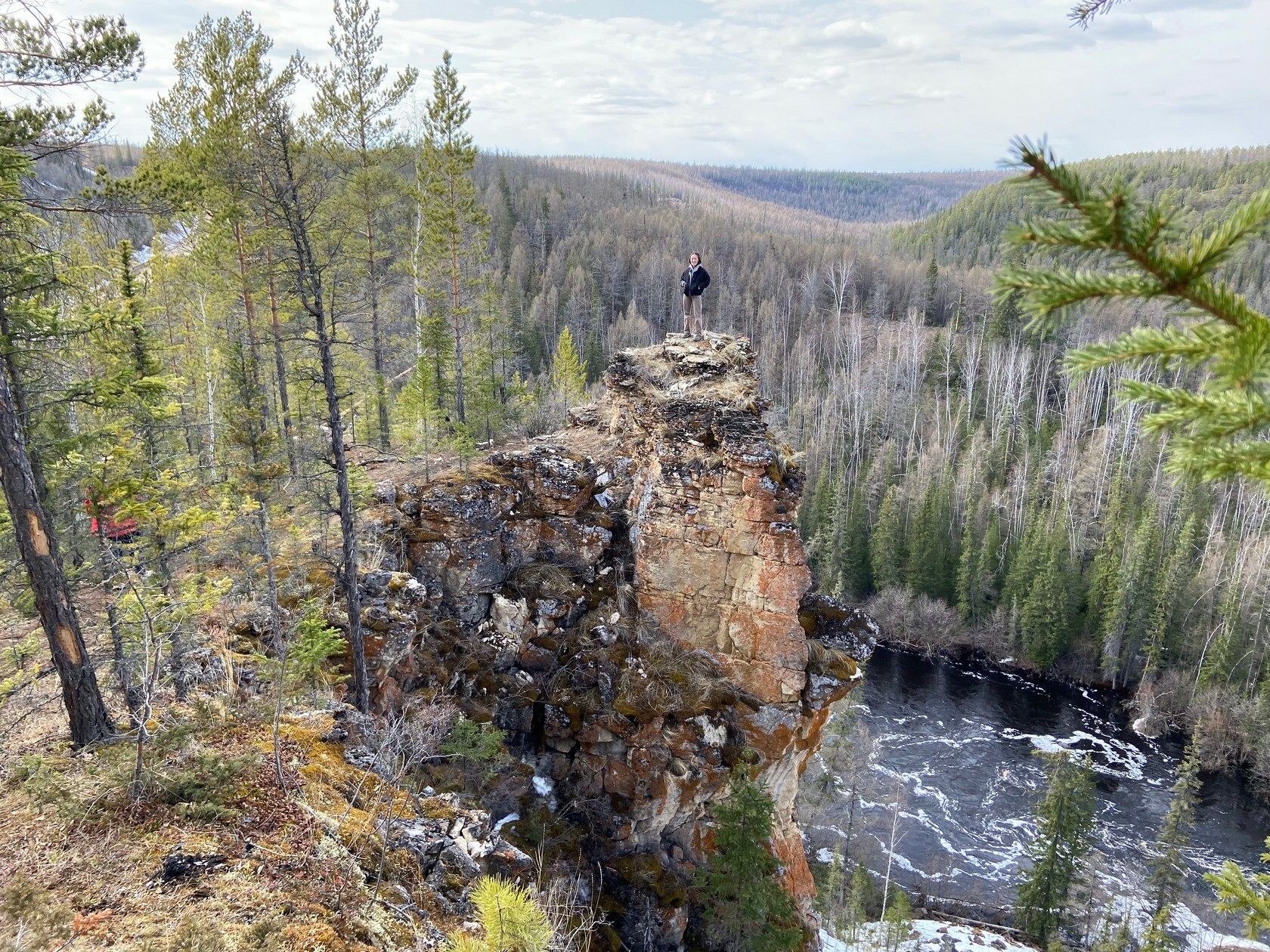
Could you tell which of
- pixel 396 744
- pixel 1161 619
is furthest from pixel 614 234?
pixel 396 744

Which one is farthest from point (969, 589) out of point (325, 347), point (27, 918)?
point (27, 918)

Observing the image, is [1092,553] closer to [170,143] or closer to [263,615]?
[263,615]

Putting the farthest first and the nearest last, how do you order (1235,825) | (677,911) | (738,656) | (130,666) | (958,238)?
(958,238) → (1235,825) → (738,656) → (677,911) → (130,666)

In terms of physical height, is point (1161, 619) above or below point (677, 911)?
below

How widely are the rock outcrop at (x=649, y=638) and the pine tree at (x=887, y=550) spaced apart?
102 feet

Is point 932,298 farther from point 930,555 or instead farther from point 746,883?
point 746,883

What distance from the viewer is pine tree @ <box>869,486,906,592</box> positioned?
45906mm

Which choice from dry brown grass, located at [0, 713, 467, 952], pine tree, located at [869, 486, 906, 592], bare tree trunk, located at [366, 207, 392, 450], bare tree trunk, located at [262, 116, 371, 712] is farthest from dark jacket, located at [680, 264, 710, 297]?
pine tree, located at [869, 486, 906, 592]

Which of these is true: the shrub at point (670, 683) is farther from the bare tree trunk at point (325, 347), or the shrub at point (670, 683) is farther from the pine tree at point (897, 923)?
the pine tree at point (897, 923)

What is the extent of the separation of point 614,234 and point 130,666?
309 ft

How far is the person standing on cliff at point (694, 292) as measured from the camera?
15617 millimetres

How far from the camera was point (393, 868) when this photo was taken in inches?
261

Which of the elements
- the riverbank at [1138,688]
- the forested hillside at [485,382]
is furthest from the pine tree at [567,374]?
the riverbank at [1138,688]

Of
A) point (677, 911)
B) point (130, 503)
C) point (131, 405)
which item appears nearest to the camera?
point (131, 405)
